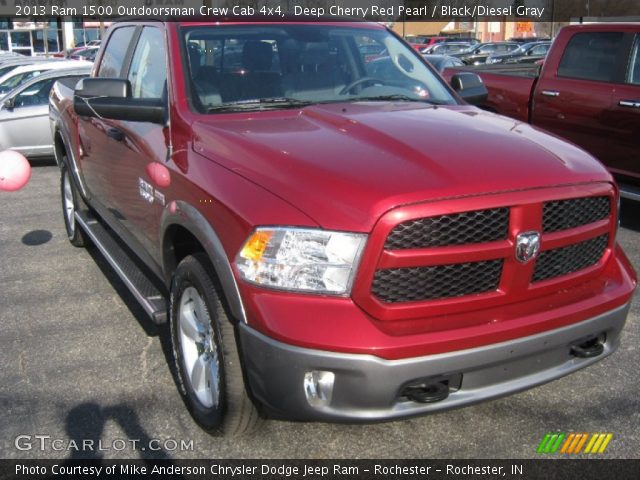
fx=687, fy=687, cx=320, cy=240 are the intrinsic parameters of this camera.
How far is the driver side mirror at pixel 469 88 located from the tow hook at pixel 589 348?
1994 millimetres

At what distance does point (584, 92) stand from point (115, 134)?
480 centimetres

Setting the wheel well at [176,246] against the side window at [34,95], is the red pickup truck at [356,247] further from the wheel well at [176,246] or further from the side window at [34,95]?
the side window at [34,95]

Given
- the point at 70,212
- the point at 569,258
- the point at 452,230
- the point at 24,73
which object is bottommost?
the point at 70,212

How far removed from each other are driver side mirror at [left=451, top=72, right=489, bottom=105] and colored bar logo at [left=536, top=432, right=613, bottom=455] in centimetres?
224

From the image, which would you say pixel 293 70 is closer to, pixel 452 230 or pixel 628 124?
pixel 452 230

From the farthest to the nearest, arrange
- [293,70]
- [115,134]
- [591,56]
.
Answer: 1. [591,56]
2. [115,134]
3. [293,70]

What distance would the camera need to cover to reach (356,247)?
2496 millimetres

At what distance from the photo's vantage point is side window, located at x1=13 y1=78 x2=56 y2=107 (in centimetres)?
1076

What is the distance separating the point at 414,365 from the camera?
2.49 meters

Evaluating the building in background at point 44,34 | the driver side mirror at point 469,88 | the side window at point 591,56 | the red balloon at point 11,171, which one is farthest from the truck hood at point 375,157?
the building in background at point 44,34

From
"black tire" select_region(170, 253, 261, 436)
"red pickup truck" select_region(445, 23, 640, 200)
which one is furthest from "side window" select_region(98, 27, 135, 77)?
"red pickup truck" select_region(445, 23, 640, 200)

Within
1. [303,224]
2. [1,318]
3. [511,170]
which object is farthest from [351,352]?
[1,318]

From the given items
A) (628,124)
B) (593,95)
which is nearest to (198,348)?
(628,124)

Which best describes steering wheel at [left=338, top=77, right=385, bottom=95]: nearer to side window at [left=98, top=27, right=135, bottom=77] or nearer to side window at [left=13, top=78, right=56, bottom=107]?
side window at [left=98, top=27, right=135, bottom=77]
